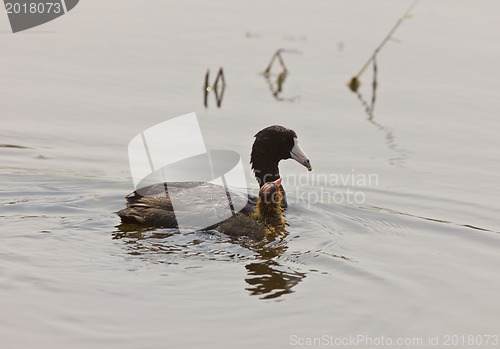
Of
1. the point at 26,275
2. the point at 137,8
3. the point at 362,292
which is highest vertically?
the point at 137,8

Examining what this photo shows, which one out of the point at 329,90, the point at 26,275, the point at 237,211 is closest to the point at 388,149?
the point at 329,90

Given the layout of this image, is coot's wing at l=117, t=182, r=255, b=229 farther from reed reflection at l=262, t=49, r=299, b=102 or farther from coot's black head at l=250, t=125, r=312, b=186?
reed reflection at l=262, t=49, r=299, b=102

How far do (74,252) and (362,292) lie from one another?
2.21 m

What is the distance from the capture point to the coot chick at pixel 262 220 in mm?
8523

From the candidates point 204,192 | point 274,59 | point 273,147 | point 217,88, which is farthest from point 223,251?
point 274,59

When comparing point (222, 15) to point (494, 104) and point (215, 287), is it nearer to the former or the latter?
point (494, 104)

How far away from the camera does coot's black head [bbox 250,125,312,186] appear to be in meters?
9.64

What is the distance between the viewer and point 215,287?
7.11 meters


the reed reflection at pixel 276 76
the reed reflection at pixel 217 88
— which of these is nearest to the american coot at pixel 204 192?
the reed reflection at pixel 217 88

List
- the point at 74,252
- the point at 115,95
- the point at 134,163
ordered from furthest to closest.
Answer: the point at 115,95
the point at 134,163
the point at 74,252

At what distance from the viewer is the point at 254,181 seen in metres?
10.4

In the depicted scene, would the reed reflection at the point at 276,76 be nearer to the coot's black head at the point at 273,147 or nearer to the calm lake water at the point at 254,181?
the calm lake water at the point at 254,181

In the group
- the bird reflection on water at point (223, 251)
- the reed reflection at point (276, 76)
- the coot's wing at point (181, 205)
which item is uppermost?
the reed reflection at point (276, 76)

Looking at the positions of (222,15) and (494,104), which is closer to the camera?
(494,104)
